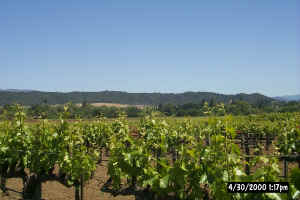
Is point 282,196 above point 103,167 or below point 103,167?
above

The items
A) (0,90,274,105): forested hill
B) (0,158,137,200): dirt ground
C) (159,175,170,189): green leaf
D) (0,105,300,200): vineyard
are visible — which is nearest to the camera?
(0,105,300,200): vineyard

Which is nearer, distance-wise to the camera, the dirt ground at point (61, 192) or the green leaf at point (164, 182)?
the green leaf at point (164, 182)

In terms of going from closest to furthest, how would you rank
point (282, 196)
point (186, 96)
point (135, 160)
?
point (282, 196), point (135, 160), point (186, 96)

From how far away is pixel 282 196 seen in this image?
332cm

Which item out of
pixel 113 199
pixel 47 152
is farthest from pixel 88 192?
pixel 47 152

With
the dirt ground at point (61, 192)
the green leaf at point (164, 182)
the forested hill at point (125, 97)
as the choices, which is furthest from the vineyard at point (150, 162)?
the forested hill at point (125, 97)

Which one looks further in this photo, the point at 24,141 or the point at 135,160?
the point at 24,141

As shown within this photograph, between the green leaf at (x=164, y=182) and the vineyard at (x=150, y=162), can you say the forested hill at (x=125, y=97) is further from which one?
the green leaf at (x=164, y=182)

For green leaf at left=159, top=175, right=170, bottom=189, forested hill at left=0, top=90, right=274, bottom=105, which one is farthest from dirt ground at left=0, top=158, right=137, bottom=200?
forested hill at left=0, top=90, right=274, bottom=105

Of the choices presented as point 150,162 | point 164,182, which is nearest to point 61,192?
point 150,162

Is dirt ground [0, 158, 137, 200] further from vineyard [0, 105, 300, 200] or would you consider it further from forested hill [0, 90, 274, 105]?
forested hill [0, 90, 274, 105]

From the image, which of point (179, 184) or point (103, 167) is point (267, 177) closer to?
point (179, 184)

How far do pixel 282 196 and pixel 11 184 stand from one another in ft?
24.2

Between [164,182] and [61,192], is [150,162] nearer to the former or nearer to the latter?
[164,182]
